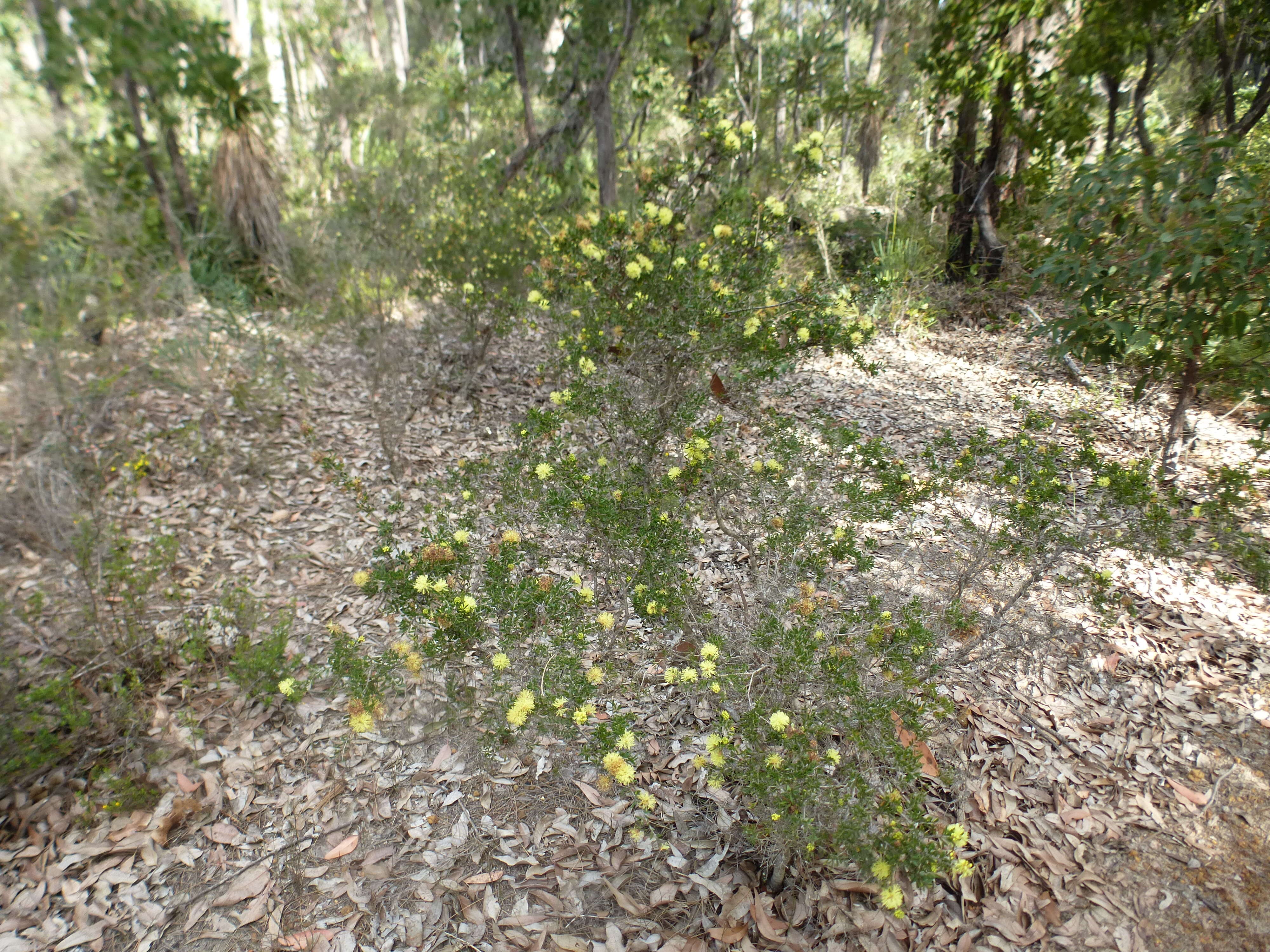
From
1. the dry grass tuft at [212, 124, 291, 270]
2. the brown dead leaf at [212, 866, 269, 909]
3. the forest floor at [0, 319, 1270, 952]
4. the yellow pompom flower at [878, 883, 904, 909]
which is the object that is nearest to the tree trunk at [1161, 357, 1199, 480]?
the forest floor at [0, 319, 1270, 952]

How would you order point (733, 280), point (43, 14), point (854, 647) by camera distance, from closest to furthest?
point (854, 647) < point (733, 280) < point (43, 14)

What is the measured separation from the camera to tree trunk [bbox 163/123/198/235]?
16.8ft

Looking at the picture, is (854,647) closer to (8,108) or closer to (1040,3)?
(1040,3)

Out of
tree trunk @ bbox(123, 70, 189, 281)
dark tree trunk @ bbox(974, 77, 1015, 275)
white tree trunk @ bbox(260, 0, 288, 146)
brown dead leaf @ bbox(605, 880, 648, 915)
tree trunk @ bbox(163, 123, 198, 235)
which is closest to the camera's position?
brown dead leaf @ bbox(605, 880, 648, 915)

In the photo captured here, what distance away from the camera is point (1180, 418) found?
3.16 m

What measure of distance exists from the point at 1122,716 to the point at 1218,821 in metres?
0.40

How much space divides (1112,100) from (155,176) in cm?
697

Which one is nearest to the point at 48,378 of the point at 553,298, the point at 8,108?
the point at 8,108

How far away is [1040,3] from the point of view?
447 centimetres

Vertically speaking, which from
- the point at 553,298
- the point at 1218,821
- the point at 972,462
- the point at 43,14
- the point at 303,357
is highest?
the point at 43,14

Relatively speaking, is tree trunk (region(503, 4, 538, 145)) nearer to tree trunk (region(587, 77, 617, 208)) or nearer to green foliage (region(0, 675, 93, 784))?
tree trunk (region(587, 77, 617, 208))

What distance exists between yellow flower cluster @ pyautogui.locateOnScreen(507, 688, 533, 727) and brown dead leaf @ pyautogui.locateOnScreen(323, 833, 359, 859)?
3.13 feet

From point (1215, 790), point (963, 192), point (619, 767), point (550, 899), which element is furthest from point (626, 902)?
point (963, 192)

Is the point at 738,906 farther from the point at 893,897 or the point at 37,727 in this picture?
the point at 37,727
